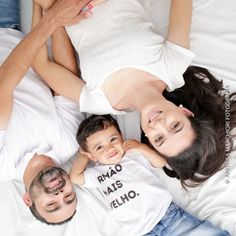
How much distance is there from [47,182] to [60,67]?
0.42 m

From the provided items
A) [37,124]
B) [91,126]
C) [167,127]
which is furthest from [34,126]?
[167,127]

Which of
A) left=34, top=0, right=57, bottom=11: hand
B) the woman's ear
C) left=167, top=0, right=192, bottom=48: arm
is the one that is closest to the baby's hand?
the woman's ear

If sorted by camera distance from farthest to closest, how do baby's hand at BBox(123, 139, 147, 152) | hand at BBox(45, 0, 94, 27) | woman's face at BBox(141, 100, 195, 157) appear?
Result: 1. baby's hand at BBox(123, 139, 147, 152)
2. hand at BBox(45, 0, 94, 27)
3. woman's face at BBox(141, 100, 195, 157)

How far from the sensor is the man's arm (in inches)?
47.7

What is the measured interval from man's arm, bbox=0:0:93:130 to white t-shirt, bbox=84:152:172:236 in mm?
400

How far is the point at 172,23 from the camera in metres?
1.28

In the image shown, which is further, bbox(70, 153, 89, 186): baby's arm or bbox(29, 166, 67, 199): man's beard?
bbox(70, 153, 89, 186): baby's arm

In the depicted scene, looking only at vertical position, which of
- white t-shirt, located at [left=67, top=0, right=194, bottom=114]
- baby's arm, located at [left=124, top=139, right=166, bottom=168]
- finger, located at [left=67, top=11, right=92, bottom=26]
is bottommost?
baby's arm, located at [left=124, top=139, right=166, bottom=168]

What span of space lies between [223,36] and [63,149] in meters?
0.70

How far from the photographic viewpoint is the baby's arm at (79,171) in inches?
55.5

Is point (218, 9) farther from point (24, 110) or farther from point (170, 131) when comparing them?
point (24, 110)

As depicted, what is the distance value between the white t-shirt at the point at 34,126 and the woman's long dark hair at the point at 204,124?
38 cm

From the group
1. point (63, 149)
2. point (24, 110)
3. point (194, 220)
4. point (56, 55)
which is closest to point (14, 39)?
point (56, 55)

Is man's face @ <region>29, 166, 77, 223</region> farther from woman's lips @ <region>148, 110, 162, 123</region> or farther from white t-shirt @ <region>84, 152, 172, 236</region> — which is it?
woman's lips @ <region>148, 110, 162, 123</region>
